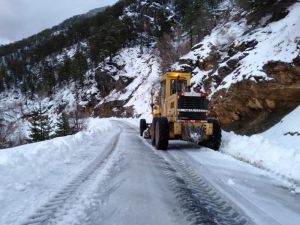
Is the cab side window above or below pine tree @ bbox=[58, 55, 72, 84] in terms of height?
below

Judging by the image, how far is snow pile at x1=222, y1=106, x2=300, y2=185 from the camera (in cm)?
973

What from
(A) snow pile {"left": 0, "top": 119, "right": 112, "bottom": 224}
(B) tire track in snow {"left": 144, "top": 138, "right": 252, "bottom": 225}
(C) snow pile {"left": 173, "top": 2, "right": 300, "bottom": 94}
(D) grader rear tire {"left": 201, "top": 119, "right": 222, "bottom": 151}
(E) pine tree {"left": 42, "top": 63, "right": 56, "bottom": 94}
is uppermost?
(E) pine tree {"left": 42, "top": 63, "right": 56, "bottom": 94}

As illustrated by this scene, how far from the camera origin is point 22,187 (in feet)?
24.1

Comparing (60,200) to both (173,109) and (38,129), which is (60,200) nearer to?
(173,109)

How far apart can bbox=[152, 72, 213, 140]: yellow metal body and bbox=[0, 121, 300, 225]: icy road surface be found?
166 inches

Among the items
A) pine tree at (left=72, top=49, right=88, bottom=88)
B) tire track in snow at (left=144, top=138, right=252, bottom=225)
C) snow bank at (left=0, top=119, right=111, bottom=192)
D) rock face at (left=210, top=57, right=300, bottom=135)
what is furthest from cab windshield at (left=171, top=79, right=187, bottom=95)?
pine tree at (left=72, top=49, right=88, bottom=88)

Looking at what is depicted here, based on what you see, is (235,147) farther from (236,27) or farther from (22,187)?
(236,27)

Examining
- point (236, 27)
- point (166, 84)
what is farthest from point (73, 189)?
point (236, 27)

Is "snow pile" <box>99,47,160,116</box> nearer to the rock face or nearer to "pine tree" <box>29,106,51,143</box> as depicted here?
"pine tree" <box>29,106,51,143</box>

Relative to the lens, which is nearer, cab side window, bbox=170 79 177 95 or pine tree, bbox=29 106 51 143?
cab side window, bbox=170 79 177 95

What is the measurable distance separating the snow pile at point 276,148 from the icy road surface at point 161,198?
566 millimetres

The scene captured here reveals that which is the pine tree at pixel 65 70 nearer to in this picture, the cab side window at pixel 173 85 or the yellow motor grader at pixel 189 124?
the cab side window at pixel 173 85

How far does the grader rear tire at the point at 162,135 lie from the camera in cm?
1480

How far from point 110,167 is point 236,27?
25.8m
